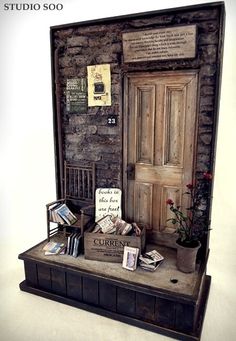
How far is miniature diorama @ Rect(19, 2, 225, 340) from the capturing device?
7.45 feet

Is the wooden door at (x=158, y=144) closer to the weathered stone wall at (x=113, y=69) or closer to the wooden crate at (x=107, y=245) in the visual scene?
the weathered stone wall at (x=113, y=69)

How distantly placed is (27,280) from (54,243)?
1.34ft

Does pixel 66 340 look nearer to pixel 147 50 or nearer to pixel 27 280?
pixel 27 280

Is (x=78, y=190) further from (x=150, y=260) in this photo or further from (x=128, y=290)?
(x=128, y=290)

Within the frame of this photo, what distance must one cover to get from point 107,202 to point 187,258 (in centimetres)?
96

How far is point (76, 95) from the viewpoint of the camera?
2.87 meters

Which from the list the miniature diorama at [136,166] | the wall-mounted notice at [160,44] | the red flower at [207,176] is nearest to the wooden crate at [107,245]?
the miniature diorama at [136,166]

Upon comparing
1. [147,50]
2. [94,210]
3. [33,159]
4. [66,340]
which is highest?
[147,50]

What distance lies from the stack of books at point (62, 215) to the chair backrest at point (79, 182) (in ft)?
0.71

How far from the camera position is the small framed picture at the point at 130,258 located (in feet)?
7.82

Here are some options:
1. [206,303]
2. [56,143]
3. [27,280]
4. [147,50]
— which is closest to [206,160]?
[147,50]

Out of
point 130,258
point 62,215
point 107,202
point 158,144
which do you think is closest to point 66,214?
point 62,215

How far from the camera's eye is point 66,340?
2.08 meters

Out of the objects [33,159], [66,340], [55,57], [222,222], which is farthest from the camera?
[33,159]
